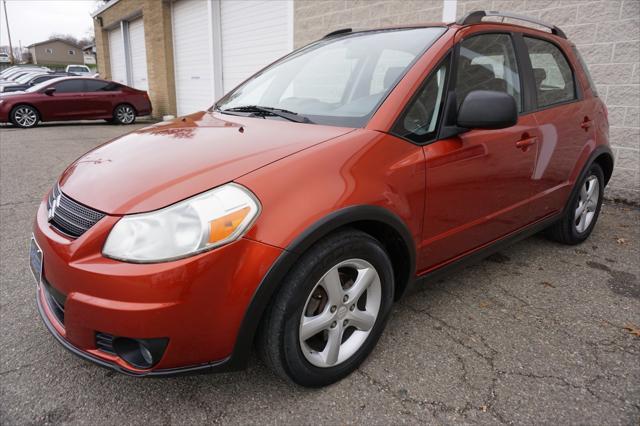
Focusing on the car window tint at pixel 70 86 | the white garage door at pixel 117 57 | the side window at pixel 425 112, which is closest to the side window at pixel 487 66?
the side window at pixel 425 112

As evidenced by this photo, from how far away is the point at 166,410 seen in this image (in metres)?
1.80

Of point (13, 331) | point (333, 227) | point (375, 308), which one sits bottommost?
point (13, 331)

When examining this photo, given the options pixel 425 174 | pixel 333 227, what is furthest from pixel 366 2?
pixel 333 227

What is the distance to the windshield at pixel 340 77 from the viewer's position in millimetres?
2178

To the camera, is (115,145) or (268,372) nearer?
(268,372)

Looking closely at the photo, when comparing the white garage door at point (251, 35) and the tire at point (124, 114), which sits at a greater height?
the white garage door at point (251, 35)

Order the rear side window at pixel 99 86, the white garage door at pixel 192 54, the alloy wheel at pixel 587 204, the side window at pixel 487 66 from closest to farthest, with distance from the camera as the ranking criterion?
the side window at pixel 487 66 → the alloy wheel at pixel 587 204 → the white garage door at pixel 192 54 → the rear side window at pixel 99 86

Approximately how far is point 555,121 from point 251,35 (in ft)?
27.3

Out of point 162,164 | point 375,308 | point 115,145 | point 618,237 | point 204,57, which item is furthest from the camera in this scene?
point 204,57

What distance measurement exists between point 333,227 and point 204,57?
11.5m

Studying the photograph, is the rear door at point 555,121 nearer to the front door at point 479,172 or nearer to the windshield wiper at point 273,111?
the front door at point 479,172

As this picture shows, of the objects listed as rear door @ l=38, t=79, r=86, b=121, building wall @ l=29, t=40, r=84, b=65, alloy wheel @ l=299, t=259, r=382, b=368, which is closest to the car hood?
alloy wheel @ l=299, t=259, r=382, b=368

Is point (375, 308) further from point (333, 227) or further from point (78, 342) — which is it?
point (78, 342)

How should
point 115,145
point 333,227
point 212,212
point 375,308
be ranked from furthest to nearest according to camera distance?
point 115,145
point 375,308
point 333,227
point 212,212
